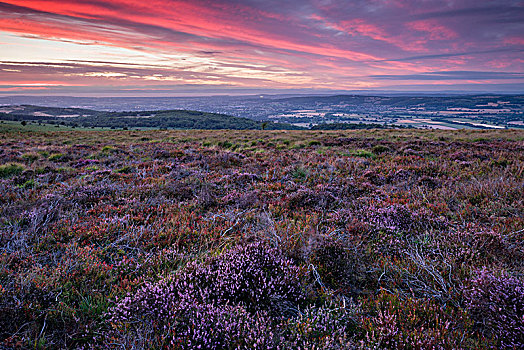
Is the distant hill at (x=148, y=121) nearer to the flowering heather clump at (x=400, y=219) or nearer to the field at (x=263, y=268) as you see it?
the field at (x=263, y=268)

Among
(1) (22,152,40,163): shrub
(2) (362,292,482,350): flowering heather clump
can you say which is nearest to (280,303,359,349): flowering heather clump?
(2) (362,292,482,350): flowering heather clump

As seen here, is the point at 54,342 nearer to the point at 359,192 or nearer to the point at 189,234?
the point at 189,234

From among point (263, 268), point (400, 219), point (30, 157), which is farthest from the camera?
point (30, 157)

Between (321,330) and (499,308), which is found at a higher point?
(499,308)

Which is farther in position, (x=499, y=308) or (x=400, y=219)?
(x=400, y=219)

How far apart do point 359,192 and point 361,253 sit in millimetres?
3312

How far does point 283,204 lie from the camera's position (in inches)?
231

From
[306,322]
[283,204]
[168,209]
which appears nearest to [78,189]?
[168,209]

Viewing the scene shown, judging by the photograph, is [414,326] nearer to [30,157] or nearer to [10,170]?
[10,170]

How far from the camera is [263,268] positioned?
3148 mm

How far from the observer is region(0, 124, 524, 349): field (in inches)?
90.4

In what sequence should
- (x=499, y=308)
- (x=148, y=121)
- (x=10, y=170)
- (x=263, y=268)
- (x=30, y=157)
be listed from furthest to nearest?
(x=148, y=121)
(x=30, y=157)
(x=10, y=170)
(x=263, y=268)
(x=499, y=308)

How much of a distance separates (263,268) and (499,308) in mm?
2403

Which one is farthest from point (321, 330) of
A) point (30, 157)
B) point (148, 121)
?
point (148, 121)
